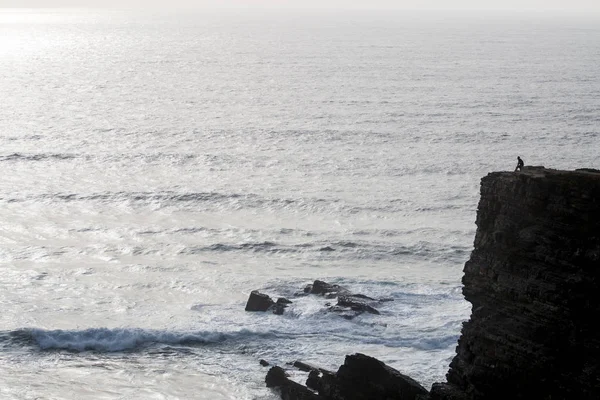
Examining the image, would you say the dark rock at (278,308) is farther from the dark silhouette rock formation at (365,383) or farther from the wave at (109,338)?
the dark silhouette rock formation at (365,383)

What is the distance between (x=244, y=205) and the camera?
226ft

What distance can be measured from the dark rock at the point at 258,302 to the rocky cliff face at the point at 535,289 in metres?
17.8

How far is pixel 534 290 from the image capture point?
28.8 metres

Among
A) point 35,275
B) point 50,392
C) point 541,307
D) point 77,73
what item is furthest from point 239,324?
point 77,73

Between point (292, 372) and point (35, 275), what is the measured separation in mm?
21215

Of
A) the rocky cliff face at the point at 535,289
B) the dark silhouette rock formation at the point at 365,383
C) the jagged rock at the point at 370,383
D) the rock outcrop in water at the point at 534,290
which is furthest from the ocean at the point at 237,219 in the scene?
the rocky cliff face at the point at 535,289

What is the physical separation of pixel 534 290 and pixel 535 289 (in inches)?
1.8

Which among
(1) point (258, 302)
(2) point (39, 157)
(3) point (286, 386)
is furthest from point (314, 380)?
(2) point (39, 157)

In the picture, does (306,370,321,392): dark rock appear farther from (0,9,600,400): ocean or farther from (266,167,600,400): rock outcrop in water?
(266,167,600,400): rock outcrop in water

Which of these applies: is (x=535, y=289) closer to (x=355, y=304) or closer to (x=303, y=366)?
(x=303, y=366)

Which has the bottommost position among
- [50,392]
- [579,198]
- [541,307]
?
[50,392]

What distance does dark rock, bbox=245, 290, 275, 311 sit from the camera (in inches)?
1852

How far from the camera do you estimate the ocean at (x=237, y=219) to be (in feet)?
138

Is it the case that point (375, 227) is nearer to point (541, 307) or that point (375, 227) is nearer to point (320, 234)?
point (320, 234)
